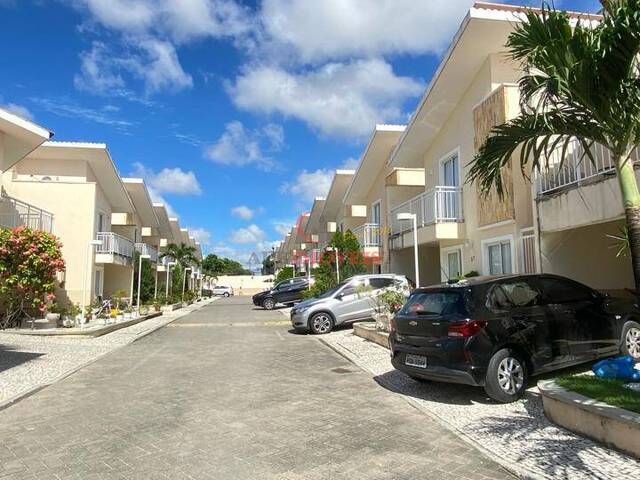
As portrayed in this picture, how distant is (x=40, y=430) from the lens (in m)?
6.15

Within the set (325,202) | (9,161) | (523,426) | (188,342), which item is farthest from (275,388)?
(325,202)

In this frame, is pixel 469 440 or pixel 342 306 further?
→ pixel 342 306

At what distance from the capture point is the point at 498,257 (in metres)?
13.9

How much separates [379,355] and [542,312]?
187 inches

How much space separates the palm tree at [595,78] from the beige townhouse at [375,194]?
15.9m

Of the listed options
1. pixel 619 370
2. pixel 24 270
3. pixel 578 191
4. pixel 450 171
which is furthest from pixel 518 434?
pixel 24 270

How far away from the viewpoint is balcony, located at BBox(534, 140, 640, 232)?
8.91 m

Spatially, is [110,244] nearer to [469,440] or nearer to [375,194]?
[375,194]

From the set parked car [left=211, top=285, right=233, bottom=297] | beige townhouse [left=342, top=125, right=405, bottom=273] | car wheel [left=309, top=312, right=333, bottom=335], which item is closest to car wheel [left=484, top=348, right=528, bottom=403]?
car wheel [left=309, top=312, right=333, bottom=335]

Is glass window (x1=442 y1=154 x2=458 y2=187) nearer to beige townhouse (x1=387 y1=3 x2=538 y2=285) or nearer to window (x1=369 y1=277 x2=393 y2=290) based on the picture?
beige townhouse (x1=387 y1=3 x2=538 y2=285)

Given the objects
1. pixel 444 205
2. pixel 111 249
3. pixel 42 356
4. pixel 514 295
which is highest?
pixel 444 205

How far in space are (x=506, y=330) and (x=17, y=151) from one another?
1759 cm

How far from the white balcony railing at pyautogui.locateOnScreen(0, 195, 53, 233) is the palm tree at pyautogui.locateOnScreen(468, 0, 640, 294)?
18352 mm

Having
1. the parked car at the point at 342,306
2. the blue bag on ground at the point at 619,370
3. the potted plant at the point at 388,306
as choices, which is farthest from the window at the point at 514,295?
the parked car at the point at 342,306
